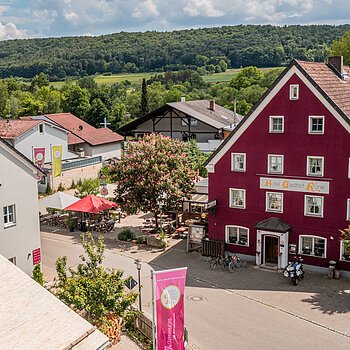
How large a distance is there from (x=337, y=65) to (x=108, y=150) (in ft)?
126

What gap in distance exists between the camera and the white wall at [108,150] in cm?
6253

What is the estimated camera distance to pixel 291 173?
28.5 meters

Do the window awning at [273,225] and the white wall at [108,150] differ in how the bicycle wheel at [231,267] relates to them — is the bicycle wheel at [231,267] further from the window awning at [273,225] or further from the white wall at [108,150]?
the white wall at [108,150]

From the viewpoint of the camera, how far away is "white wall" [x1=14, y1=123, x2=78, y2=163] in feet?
166

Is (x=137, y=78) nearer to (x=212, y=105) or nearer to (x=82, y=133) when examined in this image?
(x=212, y=105)

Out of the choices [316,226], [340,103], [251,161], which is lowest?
[316,226]

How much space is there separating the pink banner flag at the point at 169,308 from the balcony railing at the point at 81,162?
120 ft

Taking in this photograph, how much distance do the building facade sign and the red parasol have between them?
42.3 feet

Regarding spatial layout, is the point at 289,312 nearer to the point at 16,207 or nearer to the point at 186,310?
the point at 186,310

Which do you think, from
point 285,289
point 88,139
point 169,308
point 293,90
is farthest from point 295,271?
point 88,139

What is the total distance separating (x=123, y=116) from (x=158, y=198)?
66.6 metres

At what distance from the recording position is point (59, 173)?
1984 inches

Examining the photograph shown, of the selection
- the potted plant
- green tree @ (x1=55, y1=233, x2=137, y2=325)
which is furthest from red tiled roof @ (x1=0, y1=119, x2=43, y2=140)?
green tree @ (x1=55, y1=233, x2=137, y2=325)

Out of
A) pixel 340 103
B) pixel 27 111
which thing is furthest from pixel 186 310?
pixel 27 111
